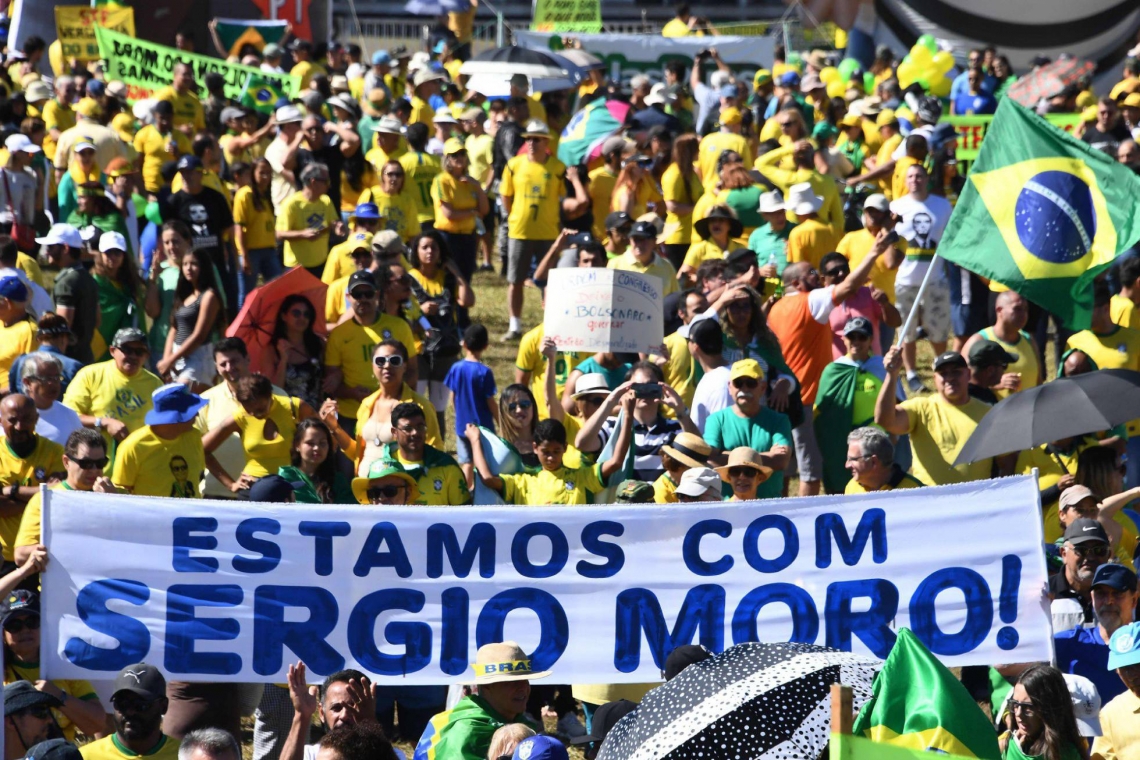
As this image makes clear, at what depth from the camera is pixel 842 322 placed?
1091cm

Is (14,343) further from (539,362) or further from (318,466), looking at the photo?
(539,362)

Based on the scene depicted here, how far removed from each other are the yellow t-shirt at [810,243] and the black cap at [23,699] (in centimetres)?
740

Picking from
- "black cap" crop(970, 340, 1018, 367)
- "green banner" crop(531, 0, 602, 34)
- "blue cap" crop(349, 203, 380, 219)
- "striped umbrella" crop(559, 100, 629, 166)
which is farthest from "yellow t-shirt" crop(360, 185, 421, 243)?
"green banner" crop(531, 0, 602, 34)

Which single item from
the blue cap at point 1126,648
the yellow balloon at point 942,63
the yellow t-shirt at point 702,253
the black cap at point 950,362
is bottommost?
the blue cap at point 1126,648

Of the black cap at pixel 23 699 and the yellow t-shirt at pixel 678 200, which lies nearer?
the black cap at pixel 23 699

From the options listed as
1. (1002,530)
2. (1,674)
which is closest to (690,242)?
(1002,530)

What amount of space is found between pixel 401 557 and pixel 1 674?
164cm

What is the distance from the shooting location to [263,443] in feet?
28.8

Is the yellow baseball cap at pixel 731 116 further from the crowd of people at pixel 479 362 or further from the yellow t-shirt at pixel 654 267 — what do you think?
the yellow t-shirt at pixel 654 267

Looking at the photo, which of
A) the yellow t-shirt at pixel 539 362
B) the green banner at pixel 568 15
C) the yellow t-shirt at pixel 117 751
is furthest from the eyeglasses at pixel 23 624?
the green banner at pixel 568 15

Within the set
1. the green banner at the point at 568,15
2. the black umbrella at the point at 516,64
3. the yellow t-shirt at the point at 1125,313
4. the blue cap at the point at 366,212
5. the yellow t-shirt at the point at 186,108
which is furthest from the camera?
the green banner at the point at 568,15

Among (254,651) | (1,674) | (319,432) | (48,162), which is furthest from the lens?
(48,162)

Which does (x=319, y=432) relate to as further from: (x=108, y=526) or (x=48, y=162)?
(x=48, y=162)

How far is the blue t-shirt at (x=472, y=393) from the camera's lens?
10086mm
